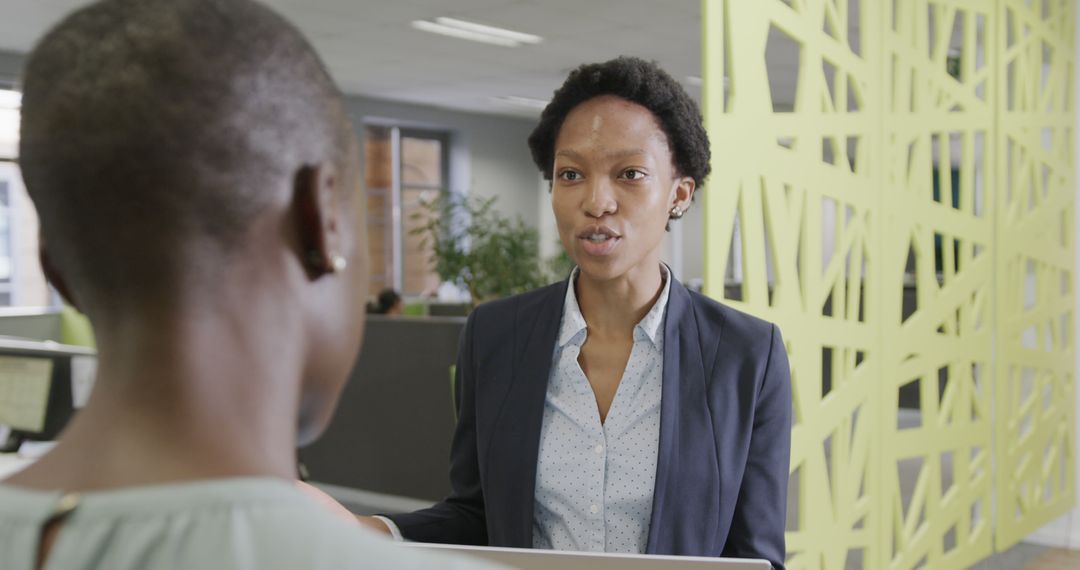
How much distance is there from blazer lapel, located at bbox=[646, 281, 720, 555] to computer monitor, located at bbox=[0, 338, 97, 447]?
2.61 metres

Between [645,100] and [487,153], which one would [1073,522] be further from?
[487,153]

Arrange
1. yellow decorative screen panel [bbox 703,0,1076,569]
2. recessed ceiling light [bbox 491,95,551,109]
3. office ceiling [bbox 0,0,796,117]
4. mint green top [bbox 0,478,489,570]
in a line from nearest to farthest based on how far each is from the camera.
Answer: mint green top [bbox 0,478,489,570], yellow decorative screen panel [bbox 703,0,1076,569], office ceiling [bbox 0,0,796,117], recessed ceiling light [bbox 491,95,551,109]

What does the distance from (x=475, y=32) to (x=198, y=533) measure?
27.0 feet

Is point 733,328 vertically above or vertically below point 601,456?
above

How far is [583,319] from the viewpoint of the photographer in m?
1.46

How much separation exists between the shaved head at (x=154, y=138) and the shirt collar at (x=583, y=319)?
0.96 m

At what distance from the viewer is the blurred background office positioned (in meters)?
2.37

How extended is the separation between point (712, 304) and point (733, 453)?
0.73ft

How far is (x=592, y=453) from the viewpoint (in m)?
1.35

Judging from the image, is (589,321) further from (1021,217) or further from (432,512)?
(1021,217)

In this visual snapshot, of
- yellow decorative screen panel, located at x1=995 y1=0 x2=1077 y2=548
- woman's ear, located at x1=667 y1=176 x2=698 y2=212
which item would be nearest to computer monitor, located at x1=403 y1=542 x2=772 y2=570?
woman's ear, located at x1=667 y1=176 x2=698 y2=212

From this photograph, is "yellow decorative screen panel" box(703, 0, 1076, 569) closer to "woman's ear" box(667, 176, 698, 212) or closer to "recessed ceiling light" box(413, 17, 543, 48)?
"woman's ear" box(667, 176, 698, 212)

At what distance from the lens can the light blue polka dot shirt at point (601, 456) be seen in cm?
133

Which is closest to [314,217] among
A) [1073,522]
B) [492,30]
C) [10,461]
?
[10,461]
